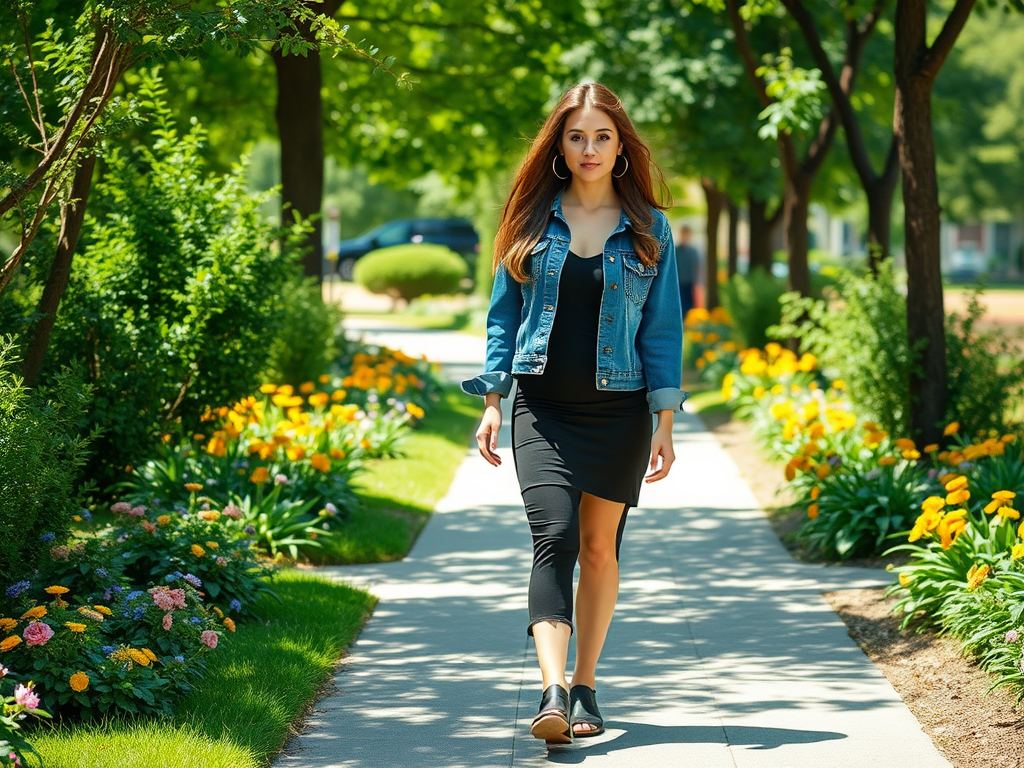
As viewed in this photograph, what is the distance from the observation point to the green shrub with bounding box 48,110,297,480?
6.79 metres

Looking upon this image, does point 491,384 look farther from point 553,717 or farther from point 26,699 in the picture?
point 26,699

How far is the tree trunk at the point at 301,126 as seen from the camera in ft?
39.3

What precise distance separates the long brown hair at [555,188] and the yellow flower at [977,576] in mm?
1748

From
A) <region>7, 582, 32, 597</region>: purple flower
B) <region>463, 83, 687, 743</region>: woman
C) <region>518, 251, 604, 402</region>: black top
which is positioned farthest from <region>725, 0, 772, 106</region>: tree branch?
<region>7, 582, 32, 597</region>: purple flower

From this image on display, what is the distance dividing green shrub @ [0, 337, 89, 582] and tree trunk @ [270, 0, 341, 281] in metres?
7.62

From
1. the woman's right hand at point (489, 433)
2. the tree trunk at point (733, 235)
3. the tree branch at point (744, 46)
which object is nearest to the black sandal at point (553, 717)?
the woman's right hand at point (489, 433)

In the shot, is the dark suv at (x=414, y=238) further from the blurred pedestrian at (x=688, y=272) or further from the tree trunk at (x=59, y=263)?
the tree trunk at (x=59, y=263)

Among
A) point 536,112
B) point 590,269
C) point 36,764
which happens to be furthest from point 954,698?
point 536,112

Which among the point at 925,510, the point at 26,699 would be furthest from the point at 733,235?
the point at 26,699

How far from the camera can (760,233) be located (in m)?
18.3

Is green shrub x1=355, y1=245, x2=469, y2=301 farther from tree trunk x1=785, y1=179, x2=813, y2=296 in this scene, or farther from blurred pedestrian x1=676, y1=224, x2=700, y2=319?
tree trunk x1=785, y1=179, x2=813, y2=296

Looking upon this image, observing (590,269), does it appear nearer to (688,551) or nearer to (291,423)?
(688,551)

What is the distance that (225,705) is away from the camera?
14.0 feet

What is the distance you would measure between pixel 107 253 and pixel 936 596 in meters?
4.46
